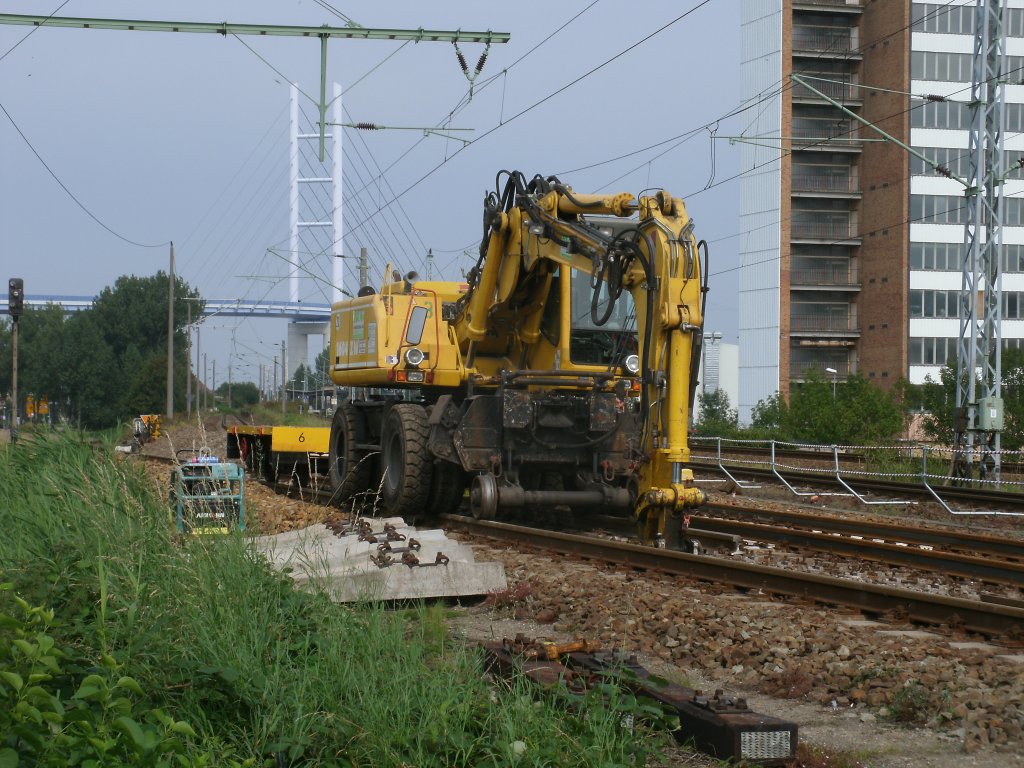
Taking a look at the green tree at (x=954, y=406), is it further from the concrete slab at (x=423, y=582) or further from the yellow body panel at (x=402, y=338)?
the concrete slab at (x=423, y=582)

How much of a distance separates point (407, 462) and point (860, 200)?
60459 mm

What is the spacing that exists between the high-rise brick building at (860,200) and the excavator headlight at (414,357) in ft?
173

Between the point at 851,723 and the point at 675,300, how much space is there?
19.5ft

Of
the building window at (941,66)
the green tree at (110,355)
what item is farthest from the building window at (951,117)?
the green tree at (110,355)

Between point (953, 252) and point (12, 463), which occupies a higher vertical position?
point (953, 252)

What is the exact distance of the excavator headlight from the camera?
50.4 feet

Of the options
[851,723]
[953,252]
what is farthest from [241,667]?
[953,252]

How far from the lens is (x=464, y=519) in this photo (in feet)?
46.0

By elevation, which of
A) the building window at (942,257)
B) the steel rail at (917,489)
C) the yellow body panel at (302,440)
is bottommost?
the steel rail at (917,489)

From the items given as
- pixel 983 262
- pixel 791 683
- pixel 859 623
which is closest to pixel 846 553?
pixel 859 623

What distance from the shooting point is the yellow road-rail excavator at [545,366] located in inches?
443

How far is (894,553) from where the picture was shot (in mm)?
11297

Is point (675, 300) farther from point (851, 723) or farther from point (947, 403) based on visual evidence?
point (947, 403)

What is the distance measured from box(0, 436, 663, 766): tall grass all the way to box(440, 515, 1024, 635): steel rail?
3.04 meters
